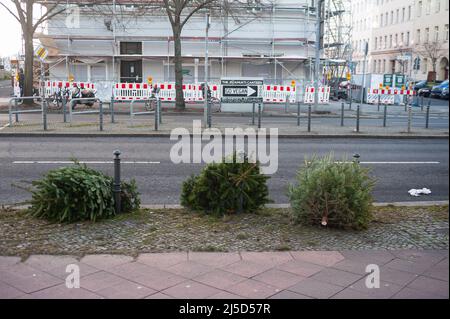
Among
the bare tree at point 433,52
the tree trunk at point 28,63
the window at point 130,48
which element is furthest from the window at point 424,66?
the tree trunk at point 28,63

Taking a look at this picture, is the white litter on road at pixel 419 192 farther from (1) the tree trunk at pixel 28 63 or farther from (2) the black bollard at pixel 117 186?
(1) the tree trunk at pixel 28 63

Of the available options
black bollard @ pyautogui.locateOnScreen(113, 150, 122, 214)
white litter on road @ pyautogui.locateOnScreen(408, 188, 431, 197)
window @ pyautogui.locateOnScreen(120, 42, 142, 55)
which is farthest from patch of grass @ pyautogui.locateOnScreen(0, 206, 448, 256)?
window @ pyautogui.locateOnScreen(120, 42, 142, 55)

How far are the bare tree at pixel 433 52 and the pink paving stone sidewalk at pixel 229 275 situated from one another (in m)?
55.7

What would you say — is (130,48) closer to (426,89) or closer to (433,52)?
(426,89)

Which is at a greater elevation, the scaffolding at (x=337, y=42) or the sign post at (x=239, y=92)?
the scaffolding at (x=337, y=42)

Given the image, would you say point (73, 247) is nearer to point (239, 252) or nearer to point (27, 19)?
point (239, 252)

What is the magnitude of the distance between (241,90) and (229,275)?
68.3 ft

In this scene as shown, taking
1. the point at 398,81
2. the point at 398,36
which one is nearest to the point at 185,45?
the point at 398,81

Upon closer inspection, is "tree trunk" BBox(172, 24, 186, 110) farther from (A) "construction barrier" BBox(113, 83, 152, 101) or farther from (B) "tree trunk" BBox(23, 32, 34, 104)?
(B) "tree trunk" BBox(23, 32, 34, 104)

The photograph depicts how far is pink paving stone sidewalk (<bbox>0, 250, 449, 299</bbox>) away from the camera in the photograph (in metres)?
4.41

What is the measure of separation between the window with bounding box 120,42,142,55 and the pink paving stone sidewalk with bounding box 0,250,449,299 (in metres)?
33.8

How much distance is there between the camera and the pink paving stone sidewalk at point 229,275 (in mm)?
4410

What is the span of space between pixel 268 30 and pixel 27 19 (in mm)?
17013

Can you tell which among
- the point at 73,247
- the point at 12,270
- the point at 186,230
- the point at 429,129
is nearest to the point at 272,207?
the point at 186,230
